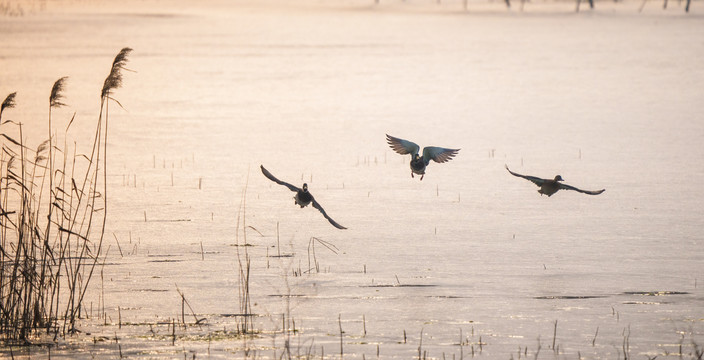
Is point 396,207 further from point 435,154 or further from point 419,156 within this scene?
point 435,154

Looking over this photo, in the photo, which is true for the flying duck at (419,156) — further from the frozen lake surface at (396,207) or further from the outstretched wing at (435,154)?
the frozen lake surface at (396,207)

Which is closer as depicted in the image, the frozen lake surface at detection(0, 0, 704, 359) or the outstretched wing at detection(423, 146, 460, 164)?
the frozen lake surface at detection(0, 0, 704, 359)

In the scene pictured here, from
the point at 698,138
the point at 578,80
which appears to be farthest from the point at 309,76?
the point at 698,138

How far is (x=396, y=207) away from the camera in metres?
10.1

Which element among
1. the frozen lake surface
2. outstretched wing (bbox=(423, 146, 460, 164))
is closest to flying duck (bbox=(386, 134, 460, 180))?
outstretched wing (bbox=(423, 146, 460, 164))

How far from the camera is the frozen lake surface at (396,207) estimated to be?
626 cm

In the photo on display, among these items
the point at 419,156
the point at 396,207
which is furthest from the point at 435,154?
the point at 396,207

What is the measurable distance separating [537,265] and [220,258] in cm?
228

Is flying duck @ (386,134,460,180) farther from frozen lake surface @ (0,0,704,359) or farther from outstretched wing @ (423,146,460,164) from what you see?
frozen lake surface @ (0,0,704,359)

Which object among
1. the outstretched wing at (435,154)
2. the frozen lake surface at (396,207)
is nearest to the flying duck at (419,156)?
the outstretched wing at (435,154)

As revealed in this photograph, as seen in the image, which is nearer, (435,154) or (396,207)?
(435,154)

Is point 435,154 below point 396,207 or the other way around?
the other way around

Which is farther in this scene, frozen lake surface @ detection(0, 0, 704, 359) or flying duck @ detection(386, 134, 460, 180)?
flying duck @ detection(386, 134, 460, 180)

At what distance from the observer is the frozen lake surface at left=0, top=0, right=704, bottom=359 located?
20.5 ft
